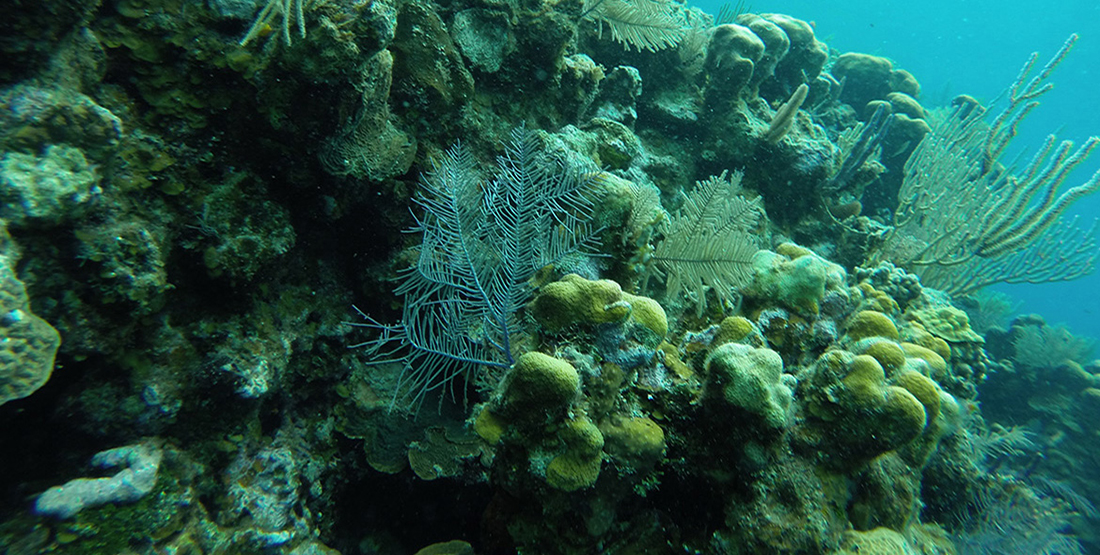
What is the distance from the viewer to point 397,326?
90.6 inches

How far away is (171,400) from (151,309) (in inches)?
15.9

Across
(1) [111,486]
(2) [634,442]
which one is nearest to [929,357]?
(2) [634,442]

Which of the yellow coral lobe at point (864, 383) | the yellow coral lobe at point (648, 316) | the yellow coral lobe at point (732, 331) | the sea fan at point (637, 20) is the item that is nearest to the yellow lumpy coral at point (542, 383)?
the yellow coral lobe at point (648, 316)

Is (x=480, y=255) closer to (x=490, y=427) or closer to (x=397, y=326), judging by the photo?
(x=397, y=326)

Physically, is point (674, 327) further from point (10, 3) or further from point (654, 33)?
point (10, 3)

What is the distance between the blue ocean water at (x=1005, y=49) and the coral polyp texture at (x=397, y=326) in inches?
1964

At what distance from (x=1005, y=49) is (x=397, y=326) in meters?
93.0

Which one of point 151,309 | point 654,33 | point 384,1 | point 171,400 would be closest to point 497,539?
point 171,400

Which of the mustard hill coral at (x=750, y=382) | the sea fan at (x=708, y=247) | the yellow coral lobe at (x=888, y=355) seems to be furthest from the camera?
the sea fan at (x=708, y=247)

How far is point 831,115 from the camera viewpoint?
8.52 meters

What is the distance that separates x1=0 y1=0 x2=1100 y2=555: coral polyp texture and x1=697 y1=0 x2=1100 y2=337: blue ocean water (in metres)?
49.9

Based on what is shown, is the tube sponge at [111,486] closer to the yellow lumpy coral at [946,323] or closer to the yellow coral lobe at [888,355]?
the yellow coral lobe at [888,355]

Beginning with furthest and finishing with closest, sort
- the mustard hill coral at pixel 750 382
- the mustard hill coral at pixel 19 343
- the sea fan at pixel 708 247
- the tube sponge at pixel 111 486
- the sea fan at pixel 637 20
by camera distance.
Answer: the sea fan at pixel 637 20
the sea fan at pixel 708 247
the mustard hill coral at pixel 750 382
the tube sponge at pixel 111 486
the mustard hill coral at pixel 19 343

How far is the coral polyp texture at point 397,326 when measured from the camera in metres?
1.70
